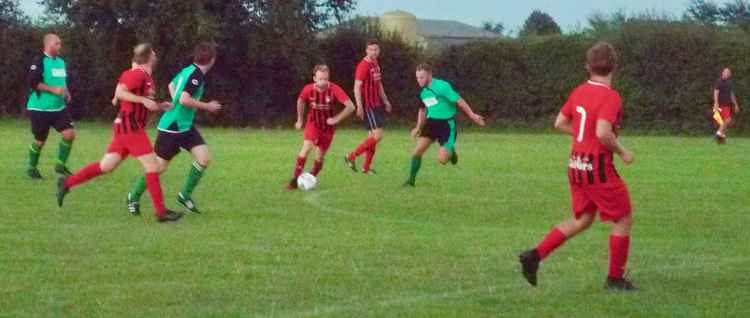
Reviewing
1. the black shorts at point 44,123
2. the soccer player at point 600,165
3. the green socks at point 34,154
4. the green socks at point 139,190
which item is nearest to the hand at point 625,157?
the soccer player at point 600,165

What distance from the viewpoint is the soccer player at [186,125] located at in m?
12.6

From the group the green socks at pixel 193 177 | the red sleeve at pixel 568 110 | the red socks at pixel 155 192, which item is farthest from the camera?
the green socks at pixel 193 177

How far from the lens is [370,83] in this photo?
67.1 feet

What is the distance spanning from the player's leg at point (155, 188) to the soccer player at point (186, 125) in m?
0.21

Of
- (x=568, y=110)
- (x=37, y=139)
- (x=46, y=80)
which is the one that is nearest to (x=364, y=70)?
(x=46, y=80)

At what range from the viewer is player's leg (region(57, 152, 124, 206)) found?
12.7 metres

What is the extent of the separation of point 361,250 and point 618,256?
2.54 meters

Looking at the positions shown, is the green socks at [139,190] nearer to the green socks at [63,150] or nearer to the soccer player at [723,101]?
the green socks at [63,150]

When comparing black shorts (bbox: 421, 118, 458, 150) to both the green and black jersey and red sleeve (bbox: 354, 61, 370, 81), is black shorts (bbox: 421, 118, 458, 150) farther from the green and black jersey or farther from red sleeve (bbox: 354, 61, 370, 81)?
the green and black jersey

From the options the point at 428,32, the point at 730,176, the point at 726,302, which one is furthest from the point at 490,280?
the point at 428,32

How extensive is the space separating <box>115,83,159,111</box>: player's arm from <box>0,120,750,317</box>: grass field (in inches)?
42.3

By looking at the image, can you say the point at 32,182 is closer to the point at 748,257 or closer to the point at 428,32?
the point at 748,257

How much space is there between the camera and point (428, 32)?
8806cm

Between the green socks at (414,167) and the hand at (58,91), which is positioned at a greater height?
the hand at (58,91)
